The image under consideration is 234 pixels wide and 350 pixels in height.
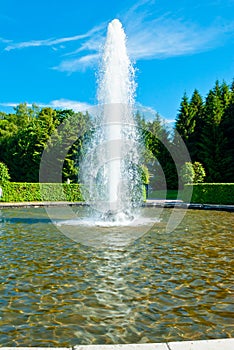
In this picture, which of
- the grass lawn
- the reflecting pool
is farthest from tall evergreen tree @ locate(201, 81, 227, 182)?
the reflecting pool

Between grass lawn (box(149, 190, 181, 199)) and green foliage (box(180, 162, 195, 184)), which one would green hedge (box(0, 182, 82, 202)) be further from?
grass lawn (box(149, 190, 181, 199))

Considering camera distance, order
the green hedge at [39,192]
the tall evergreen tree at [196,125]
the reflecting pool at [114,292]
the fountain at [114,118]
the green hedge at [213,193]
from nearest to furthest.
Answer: the reflecting pool at [114,292]
the fountain at [114,118]
the green hedge at [213,193]
the green hedge at [39,192]
the tall evergreen tree at [196,125]

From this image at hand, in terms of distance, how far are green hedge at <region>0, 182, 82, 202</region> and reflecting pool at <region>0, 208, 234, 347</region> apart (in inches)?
681

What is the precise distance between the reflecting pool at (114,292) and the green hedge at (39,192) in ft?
56.7

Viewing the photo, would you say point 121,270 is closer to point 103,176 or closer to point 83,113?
point 103,176

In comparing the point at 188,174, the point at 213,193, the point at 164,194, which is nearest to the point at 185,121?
the point at 164,194

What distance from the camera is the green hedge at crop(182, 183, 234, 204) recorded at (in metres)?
23.8

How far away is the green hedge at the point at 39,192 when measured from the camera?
26484mm

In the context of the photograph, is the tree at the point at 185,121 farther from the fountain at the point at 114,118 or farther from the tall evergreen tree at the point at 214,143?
the fountain at the point at 114,118

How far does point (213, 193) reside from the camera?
24453mm

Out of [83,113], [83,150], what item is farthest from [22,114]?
[83,150]

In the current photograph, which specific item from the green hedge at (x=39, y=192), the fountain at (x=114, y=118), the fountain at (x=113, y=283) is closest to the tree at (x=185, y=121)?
the green hedge at (x=39, y=192)

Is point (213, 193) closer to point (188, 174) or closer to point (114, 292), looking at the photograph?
point (188, 174)

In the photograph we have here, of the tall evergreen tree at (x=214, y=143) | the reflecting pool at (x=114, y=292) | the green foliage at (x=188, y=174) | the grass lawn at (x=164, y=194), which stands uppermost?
the tall evergreen tree at (x=214, y=143)
